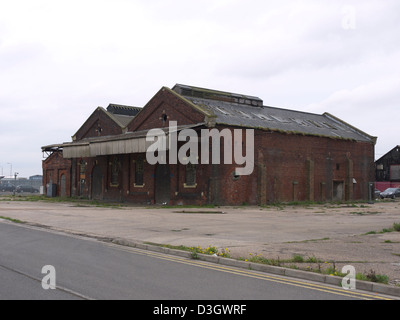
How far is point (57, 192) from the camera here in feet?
179

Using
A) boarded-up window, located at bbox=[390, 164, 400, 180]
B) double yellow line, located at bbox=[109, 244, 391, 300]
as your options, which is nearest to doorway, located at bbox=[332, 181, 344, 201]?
boarded-up window, located at bbox=[390, 164, 400, 180]

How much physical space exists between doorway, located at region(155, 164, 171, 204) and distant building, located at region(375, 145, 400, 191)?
46.0 meters

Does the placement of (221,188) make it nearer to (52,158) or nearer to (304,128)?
(304,128)

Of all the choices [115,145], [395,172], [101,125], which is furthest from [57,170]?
[395,172]

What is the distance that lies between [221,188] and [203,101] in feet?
30.7

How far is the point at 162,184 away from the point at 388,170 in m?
47.4

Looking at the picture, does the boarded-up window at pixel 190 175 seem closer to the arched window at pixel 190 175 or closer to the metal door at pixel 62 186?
the arched window at pixel 190 175

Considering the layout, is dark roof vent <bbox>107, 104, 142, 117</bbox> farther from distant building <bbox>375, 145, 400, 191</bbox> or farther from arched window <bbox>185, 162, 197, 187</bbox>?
distant building <bbox>375, 145, 400, 191</bbox>

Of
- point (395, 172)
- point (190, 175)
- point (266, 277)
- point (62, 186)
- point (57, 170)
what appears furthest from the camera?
point (395, 172)

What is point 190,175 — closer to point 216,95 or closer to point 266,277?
point 216,95

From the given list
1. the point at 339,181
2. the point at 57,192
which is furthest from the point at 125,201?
the point at 339,181

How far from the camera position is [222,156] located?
115 ft

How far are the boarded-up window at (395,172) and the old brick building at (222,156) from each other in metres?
23.9

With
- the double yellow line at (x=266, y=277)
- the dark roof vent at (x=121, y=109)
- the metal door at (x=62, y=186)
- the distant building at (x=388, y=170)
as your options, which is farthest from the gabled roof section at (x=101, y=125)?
the distant building at (x=388, y=170)
